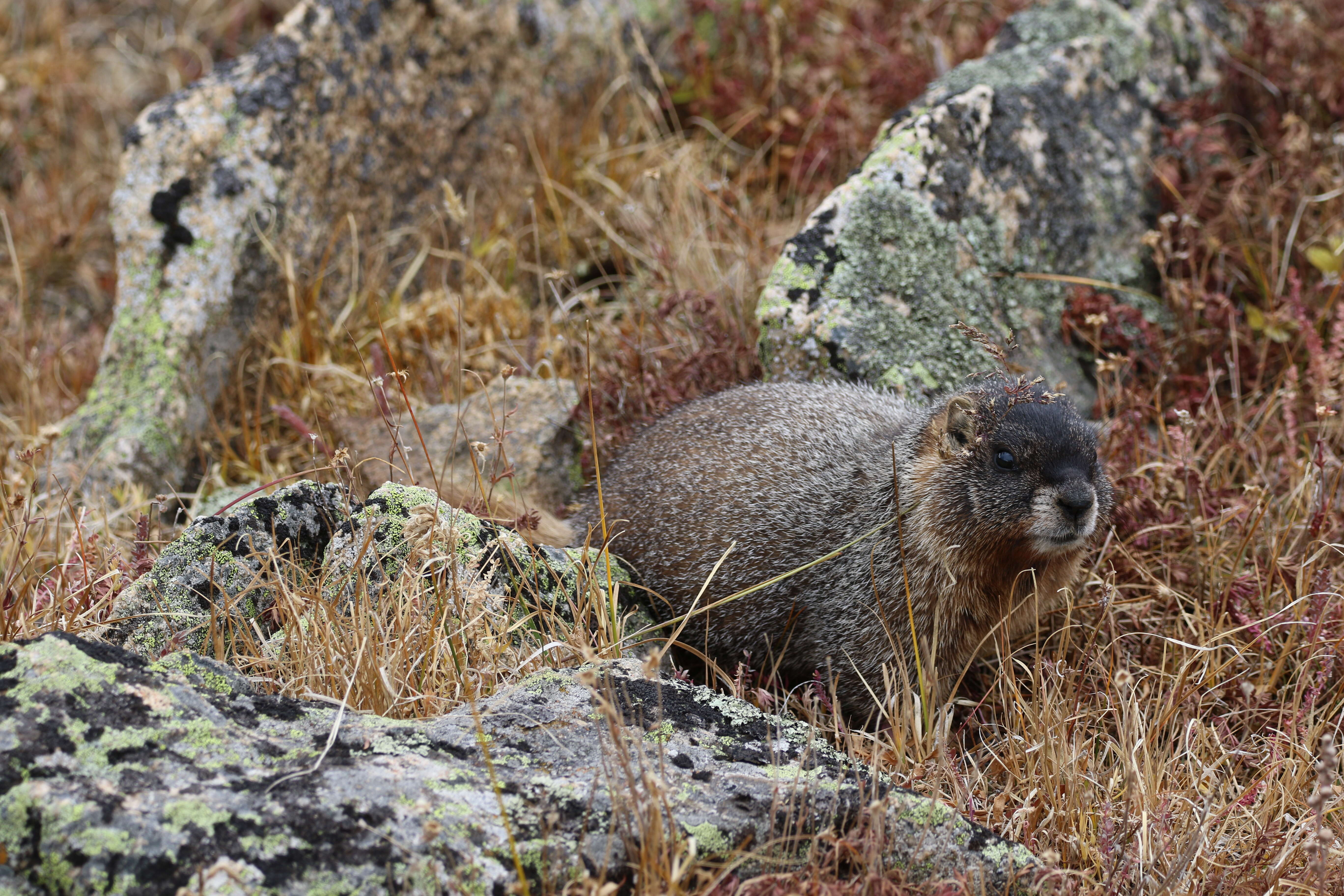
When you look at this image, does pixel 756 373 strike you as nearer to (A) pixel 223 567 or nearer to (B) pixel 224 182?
(A) pixel 223 567

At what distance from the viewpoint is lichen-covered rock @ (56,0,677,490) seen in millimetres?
6000

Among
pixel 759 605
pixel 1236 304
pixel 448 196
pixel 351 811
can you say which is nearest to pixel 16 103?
pixel 448 196

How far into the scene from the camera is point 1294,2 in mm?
6738

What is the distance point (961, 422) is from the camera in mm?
4227

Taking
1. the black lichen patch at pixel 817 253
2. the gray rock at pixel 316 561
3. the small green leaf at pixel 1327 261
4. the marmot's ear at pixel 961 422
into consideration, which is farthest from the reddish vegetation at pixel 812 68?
the gray rock at pixel 316 561

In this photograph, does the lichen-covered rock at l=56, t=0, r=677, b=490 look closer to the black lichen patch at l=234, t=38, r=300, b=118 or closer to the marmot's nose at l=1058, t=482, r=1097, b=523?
the black lichen patch at l=234, t=38, r=300, b=118

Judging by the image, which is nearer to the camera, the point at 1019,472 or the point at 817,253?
the point at 1019,472

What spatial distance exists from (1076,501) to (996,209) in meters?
2.36

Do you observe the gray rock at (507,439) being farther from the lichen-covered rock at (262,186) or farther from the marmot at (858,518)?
the lichen-covered rock at (262,186)

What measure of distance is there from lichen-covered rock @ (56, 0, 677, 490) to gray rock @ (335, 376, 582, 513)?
40.5 inches

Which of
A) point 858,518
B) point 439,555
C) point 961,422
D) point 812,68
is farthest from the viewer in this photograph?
point 812,68

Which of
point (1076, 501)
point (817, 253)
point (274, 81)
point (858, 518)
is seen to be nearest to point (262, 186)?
point (274, 81)

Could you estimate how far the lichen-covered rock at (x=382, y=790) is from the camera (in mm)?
2475

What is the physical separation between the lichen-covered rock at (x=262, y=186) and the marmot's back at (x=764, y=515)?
8.82ft
